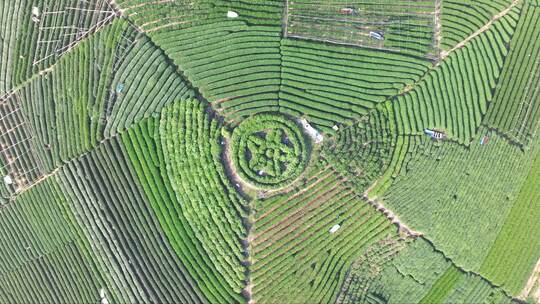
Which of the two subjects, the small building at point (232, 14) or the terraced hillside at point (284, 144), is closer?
the terraced hillside at point (284, 144)

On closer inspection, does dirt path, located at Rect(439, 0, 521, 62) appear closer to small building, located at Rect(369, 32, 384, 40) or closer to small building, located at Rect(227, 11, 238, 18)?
small building, located at Rect(369, 32, 384, 40)

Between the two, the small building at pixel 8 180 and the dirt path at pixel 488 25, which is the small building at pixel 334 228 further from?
the small building at pixel 8 180

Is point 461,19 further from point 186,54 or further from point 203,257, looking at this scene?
point 203,257

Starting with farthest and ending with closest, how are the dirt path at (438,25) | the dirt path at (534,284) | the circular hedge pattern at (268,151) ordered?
the dirt path at (534,284), the dirt path at (438,25), the circular hedge pattern at (268,151)

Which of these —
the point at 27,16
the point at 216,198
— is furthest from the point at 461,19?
the point at 27,16

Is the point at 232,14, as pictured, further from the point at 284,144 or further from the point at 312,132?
the point at 312,132

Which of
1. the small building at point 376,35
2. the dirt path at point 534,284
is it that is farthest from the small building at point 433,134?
the dirt path at point 534,284

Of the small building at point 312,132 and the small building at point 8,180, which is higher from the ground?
the small building at point 312,132
